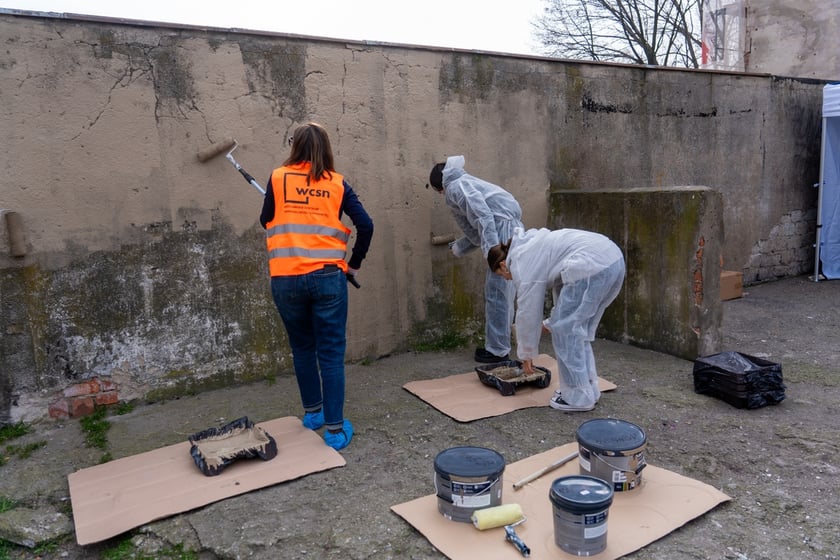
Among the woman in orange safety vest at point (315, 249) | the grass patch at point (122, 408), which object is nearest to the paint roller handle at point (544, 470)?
the woman in orange safety vest at point (315, 249)

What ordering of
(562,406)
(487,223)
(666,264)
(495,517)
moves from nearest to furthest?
(495,517) < (562,406) < (487,223) < (666,264)

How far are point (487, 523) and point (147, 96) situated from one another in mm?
3010

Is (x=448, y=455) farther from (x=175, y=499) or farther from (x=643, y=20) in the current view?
(x=643, y=20)

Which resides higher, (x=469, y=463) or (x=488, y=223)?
(x=488, y=223)

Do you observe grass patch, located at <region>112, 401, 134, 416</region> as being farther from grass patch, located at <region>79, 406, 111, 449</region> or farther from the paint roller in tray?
the paint roller in tray

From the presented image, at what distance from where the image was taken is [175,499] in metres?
2.75

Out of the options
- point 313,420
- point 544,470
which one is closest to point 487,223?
point 313,420

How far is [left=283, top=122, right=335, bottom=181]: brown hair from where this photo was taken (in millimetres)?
3119

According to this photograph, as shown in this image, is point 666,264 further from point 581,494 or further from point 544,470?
point 581,494

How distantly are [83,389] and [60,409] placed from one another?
0.51 ft

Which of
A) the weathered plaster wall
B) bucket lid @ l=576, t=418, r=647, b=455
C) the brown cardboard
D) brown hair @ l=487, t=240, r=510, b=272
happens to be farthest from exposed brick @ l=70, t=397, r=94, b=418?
the weathered plaster wall

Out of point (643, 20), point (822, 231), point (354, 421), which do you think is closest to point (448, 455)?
point (354, 421)

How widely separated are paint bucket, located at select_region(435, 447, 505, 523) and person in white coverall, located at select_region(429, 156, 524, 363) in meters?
2.04

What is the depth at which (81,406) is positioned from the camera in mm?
3719
